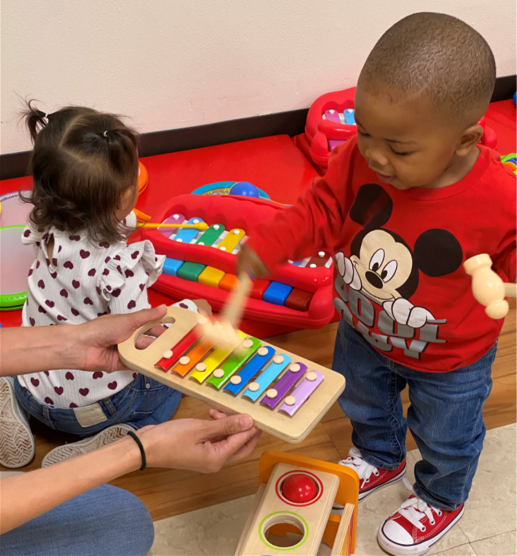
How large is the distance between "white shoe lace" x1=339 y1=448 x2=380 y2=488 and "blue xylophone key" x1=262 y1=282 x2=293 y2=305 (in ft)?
1.28

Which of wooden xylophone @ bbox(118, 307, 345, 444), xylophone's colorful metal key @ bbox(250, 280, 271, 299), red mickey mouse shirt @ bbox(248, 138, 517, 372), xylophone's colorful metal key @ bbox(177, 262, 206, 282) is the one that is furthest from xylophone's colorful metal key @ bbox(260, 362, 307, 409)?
xylophone's colorful metal key @ bbox(177, 262, 206, 282)

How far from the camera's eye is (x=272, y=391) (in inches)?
36.4

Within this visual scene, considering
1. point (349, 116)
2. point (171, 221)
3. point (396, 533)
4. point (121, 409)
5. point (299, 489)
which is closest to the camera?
point (299, 489)

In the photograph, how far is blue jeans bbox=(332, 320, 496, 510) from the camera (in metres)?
0.96

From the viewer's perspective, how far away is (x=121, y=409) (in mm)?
1222

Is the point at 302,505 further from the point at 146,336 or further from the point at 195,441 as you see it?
the point at 146,336

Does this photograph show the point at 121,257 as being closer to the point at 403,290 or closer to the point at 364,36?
the point at 403,290

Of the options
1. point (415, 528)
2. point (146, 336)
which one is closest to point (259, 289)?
point (146, 336)

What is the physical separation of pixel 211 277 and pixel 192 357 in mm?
515

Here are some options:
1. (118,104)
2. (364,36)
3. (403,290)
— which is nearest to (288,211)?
(403,290)

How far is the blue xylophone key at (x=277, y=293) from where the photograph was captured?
142 centimetres

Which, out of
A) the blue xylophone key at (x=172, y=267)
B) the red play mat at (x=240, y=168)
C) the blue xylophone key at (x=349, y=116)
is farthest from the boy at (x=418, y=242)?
the blue xylophone key at (x=349, y=116)

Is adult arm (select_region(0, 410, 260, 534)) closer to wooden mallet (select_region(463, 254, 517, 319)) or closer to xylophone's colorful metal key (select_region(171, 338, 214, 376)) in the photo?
xylophone's colorful metal key (select_region(171, 338, 214, 376))

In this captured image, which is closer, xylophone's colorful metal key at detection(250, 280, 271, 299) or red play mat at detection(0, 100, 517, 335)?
xylophone's colorful metal key at detection(250, 280, 271, 299)
